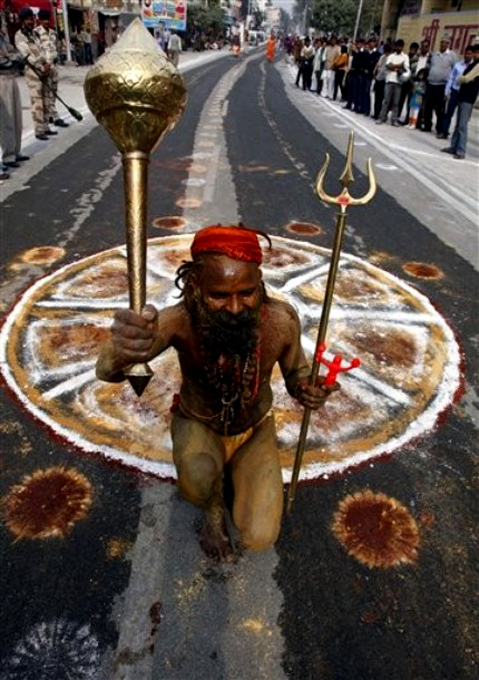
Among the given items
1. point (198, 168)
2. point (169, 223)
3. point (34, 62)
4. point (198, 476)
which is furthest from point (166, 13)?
point (198, 476)

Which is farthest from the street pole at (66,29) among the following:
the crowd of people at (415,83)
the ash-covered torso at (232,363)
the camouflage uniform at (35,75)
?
the ash-covered torso at (232,363)

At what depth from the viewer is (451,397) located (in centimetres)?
409

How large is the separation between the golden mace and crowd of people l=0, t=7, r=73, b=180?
25.8 ft

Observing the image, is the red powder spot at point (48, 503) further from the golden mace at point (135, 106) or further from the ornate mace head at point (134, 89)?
the ornate mace head at point (134, 89)

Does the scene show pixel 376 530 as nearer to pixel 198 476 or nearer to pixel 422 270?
pixel 198 476

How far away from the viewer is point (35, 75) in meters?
10.4

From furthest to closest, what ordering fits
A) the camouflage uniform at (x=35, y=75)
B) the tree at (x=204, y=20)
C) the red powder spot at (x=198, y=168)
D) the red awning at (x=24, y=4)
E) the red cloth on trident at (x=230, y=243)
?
the tree at (x=204, y=20) < the red awning at (x=24, y=4) < the camouflage uniform at (x=35, y=75) < the red powder spot at (x=198, y=168) < the red cloth on trident at (x=230, y=243)

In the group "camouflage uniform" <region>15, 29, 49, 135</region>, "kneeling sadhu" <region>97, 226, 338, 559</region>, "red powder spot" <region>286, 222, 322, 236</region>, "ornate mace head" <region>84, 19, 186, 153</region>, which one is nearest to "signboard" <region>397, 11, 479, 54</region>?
"camouflage uniform" <region>15, 29, 49, 135</region>

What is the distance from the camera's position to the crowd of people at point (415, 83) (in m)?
11.6

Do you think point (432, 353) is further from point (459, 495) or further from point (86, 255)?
point (86, 255)

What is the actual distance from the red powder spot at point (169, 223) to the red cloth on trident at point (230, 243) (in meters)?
5.02

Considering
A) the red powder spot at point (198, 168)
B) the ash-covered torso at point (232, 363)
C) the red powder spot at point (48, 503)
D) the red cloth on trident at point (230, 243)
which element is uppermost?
the red cloth on trident at point (230, 243)

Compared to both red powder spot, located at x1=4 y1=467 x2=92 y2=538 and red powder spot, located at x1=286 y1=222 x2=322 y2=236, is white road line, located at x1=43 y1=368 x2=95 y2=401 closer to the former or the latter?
red powder spot, located at x1=4 y1=467 x2=92 y2=538

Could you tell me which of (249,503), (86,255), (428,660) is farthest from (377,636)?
(86,255)
